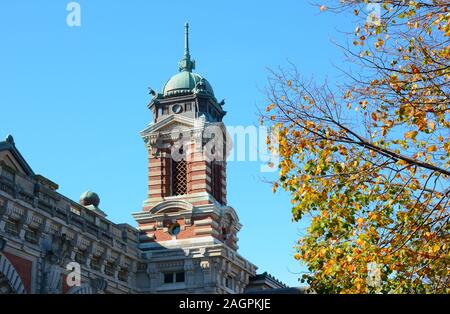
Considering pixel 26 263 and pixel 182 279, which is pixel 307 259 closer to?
pixel 26 263

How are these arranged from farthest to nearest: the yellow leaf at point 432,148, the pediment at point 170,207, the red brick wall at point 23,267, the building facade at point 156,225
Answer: the pediment at point 170,207
the building facade at point 156,225
the red brick wall at point 23,267
the yellow leaf at point 432,148

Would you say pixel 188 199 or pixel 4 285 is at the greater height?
pixel 188 199

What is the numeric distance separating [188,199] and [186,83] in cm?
858

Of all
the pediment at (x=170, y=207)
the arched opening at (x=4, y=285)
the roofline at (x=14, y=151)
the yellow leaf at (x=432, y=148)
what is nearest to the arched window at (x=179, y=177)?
the pediment at (x=170, y=207)

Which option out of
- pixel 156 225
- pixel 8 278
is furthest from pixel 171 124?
pixel 8 278

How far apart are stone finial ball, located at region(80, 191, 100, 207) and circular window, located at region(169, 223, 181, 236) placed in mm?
5813

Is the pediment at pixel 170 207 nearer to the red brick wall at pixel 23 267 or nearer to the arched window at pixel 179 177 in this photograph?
the arched window at pixel 179 177

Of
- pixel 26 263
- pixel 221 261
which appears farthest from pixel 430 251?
pixel 221 261

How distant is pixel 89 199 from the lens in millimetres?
56125

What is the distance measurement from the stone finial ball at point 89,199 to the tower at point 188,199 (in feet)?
10.8

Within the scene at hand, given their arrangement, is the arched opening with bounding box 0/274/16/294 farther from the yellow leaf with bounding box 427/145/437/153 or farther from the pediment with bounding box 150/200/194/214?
the yellow leaf with bounding box 427/145/437/153

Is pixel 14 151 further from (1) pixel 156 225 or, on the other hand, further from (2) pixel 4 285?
(1) pixel 156 225

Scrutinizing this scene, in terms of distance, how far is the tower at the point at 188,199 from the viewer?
5247 cm

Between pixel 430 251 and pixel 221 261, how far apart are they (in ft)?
119
